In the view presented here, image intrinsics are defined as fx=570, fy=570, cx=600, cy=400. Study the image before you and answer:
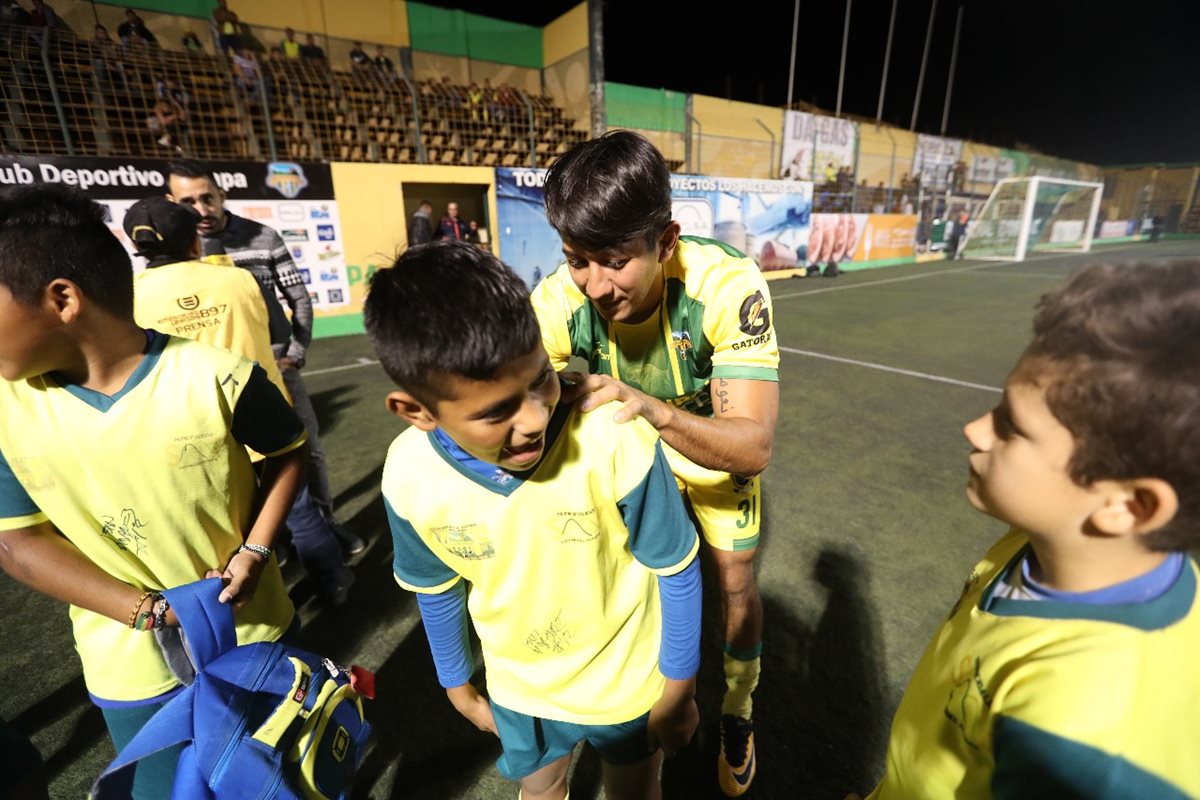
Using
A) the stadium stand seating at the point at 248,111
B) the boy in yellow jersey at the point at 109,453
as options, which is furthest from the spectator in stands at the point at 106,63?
the boy in yellow jersey at the point at 109,453

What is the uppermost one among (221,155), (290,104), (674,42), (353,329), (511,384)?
(674,42)

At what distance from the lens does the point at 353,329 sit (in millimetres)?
10086

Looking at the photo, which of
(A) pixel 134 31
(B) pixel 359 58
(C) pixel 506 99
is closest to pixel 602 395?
(A) pixel 134 31

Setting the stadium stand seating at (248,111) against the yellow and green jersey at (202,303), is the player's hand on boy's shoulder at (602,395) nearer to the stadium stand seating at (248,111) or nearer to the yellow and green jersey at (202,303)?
the yellow and green jersey at (202,303)

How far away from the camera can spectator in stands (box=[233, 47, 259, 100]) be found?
34.1 feet

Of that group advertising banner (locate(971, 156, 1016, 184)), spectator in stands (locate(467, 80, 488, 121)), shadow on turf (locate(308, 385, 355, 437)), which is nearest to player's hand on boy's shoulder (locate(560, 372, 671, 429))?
shadow on turf (locate(308, 385, 355, 437))

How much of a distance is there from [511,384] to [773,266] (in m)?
17.6

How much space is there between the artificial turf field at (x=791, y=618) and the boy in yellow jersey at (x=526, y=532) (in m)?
0.74

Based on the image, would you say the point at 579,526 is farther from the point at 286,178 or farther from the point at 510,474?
the point at 286,178

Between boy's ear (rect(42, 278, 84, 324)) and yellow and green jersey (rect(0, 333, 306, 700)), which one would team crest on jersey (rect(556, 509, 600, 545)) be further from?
boy's ear (rect(42, 278, 84, 324))

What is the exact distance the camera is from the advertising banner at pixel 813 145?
835 inches

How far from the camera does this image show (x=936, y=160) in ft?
89.8

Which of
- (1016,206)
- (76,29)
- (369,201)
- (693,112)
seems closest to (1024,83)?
(1016,206)

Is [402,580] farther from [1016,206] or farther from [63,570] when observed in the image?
[1016,206]
